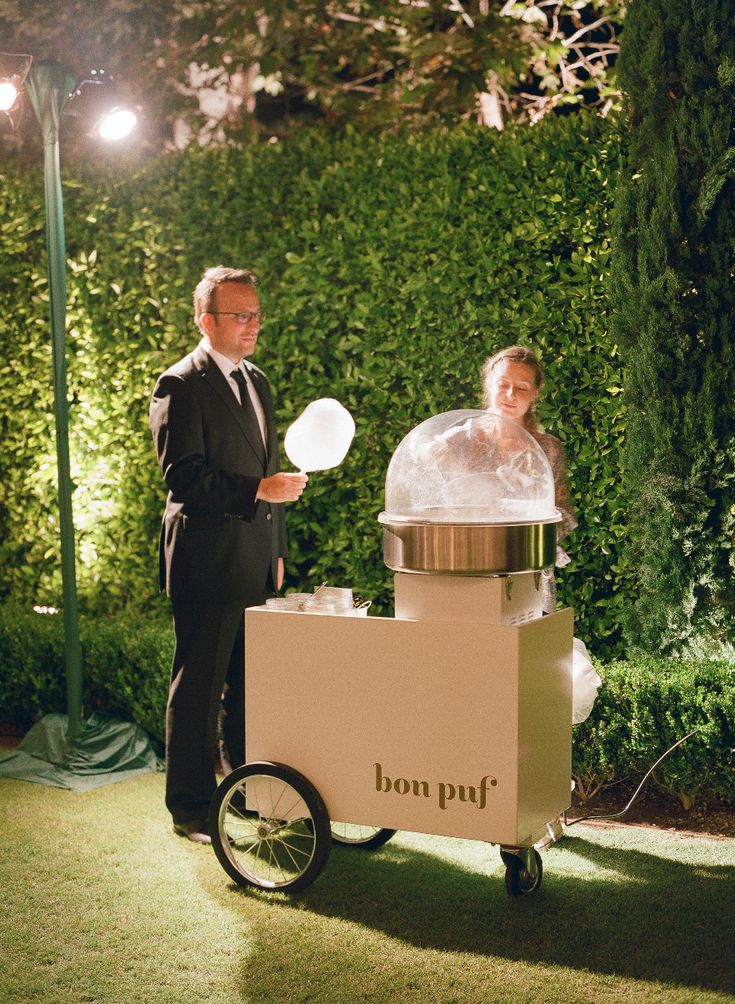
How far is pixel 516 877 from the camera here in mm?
3775

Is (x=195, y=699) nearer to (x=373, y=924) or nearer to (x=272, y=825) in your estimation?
(x=272, y=825)

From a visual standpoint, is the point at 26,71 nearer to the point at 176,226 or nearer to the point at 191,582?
the point at 176,226

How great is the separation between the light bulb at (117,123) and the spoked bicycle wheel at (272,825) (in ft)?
10.8

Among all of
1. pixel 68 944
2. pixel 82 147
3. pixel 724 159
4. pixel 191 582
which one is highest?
pixel 82 147

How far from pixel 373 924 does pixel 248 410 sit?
203 centimetres

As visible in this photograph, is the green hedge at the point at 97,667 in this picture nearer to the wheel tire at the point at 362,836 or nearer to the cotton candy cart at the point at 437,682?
the wheel tire at the point at 362,836

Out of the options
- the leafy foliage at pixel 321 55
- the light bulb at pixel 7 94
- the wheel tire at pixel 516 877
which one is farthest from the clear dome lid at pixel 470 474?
the leafy foliage at pixel 321 55

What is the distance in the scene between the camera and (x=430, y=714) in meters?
3.51

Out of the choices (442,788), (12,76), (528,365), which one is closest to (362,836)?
(442,788)

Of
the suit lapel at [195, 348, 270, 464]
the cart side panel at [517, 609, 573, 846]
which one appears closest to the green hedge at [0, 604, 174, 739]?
the suit lapel at [195, 348, 270, 464]

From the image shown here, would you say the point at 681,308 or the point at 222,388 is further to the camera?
the point at 681,308

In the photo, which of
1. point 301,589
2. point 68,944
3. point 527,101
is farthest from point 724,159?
point 527,101

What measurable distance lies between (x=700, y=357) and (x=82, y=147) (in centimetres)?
725

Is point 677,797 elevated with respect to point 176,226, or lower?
lower
